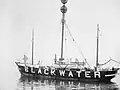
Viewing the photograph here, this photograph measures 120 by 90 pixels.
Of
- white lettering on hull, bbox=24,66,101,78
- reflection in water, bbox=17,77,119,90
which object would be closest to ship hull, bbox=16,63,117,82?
white lettering on hull, bbox=24,66,101,78

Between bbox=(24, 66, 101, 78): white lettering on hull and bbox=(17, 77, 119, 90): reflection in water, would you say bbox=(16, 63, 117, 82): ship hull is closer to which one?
bbox=(24, 66, 101, 78): white lettering on hull

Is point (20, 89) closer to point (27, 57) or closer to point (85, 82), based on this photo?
point (85, 82)

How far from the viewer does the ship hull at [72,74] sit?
1070 cm

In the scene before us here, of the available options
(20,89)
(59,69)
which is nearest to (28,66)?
(59,69)

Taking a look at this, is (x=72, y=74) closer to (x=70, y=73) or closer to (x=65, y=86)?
(x=70, y=73)

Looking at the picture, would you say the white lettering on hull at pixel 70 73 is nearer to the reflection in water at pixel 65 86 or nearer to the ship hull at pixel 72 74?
the ship hull at pixel 72 74

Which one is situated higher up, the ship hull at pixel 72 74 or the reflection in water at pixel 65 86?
the ship hull at pixel 72 74

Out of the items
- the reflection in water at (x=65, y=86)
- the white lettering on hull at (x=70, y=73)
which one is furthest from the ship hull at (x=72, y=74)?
the reflection in water at (x=65, y=86)

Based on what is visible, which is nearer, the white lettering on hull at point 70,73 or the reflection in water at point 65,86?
the reflection in water at point 65,86

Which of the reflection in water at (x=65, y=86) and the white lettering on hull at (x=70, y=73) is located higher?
the white lettering on hull at (x=70, y=73)

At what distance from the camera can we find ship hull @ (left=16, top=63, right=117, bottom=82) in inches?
421

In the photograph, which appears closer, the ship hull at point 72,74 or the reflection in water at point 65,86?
the reflection in water at point 65,86

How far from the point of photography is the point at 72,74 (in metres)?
10.9

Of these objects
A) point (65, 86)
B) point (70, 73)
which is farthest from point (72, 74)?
point (65, 86)
